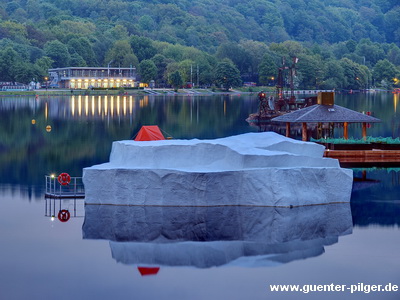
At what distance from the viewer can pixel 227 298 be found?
22812mm

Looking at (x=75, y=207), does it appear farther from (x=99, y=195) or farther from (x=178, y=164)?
(x=178, y=164)

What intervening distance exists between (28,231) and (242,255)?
9.77m

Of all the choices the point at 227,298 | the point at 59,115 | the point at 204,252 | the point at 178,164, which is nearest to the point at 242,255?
the point at 204,252

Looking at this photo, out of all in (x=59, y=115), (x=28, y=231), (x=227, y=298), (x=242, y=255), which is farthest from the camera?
(x=59, y=115)

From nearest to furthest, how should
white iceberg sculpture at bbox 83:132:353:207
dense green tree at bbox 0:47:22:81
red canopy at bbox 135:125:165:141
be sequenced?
white iceberg sculpture at bbox 83:132:353:207 → red canopy at bbox 135:125:165:141 → dense green tree at bbox 0:47:22:81

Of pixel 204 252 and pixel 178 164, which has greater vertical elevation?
pixel 178 164

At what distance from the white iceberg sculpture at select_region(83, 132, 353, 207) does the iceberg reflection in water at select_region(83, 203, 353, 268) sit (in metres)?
0.44

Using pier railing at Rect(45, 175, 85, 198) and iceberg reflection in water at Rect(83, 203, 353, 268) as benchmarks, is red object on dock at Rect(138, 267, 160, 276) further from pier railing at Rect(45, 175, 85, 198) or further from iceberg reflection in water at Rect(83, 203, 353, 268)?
pier railing at Rect(45, 175, 85, 198)

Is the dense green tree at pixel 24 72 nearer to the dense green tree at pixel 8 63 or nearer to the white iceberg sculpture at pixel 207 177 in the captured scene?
the dense green tree at pixel 8 63

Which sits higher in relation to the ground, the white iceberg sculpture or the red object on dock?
the white iceberg sculpture

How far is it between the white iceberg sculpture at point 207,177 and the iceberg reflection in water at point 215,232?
438 mm

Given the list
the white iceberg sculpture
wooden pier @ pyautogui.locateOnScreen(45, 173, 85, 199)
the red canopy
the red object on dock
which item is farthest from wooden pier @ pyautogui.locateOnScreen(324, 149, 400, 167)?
the red object on dock

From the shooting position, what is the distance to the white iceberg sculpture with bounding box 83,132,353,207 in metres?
33.1

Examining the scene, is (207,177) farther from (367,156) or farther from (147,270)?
(367,156)
